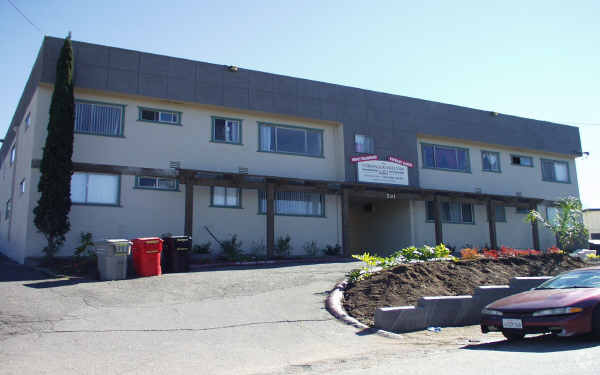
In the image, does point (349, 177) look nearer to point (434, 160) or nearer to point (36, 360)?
point (434, 160)

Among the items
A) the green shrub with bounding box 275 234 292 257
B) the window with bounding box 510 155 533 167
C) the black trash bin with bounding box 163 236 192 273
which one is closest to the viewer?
the black trash bin with bounding box 163 236 192 273

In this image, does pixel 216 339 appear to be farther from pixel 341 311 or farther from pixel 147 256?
pixel 147 256

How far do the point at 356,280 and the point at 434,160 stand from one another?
45.2ft

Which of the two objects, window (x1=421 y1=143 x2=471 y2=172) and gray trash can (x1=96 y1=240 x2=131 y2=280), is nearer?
gray trash can (x1=96 y1=240 x2=131 y2=280)

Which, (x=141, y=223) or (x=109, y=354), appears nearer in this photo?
(x=109, y=354)

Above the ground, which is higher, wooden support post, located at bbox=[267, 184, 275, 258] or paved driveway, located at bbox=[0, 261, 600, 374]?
wooden support post, located at bbox=[267, 184, 275, 258]

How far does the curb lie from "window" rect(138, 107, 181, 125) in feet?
32.0

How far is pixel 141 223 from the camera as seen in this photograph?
57.3 feet

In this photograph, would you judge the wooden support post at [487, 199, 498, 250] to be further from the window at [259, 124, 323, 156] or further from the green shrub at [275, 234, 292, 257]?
the green shrub at [275, 234, 292, 257]

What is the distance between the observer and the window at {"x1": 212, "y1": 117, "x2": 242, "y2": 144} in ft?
63.5

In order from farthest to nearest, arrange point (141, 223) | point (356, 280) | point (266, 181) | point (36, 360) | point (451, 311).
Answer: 1. point (266, 181)
2. point (141, 223)
3. point (356, 280)
4. point (451, 311)
5. point (36, 360)

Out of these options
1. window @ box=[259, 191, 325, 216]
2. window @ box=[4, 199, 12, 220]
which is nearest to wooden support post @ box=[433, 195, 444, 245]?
window @ box=[259, 191, 325, 216]

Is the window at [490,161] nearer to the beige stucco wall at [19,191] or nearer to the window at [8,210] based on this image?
the beige stucco wall at [19,191]

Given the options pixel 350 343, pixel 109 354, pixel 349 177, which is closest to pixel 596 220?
pixel 349 177
